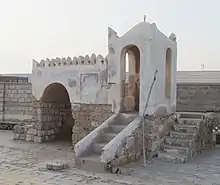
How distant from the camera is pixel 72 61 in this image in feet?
38.4

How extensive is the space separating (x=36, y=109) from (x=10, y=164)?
14.5ft

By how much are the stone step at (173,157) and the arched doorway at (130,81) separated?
1867 millimetres

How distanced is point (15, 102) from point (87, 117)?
7020mm

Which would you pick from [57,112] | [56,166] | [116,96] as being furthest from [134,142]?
[57,112]

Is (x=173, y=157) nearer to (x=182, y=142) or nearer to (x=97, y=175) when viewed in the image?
(x=182, y=142)

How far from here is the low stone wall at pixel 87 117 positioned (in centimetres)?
1070

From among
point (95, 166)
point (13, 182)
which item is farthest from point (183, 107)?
point (13, 182)

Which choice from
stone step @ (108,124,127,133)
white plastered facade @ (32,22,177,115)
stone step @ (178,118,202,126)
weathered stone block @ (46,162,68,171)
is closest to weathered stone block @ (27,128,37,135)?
white plastered facade @ (32,22,177,115)

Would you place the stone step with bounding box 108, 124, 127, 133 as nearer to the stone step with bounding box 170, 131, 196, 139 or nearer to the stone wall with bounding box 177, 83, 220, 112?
the stone step with bounding box 170, 131, 196, 139

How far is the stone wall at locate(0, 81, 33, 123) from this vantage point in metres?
16.7

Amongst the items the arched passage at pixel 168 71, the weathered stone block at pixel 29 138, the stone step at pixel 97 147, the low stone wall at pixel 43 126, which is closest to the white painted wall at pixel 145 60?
the arched passage at pixel 168 71

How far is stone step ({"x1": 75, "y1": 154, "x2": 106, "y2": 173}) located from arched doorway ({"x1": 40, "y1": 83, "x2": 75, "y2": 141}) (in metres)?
4.93

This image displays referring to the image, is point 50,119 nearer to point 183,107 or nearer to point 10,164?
point 10,164

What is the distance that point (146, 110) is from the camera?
30.8 ft
